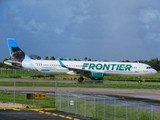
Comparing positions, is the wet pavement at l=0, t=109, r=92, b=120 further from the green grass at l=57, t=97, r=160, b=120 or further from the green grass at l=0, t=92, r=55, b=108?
the green grass at l=0, t=92, r=55, b=108

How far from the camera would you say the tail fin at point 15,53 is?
256 feet

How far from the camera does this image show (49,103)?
37250 millimetres

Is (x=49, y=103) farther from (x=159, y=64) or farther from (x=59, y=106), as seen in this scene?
(x=159, y=64)

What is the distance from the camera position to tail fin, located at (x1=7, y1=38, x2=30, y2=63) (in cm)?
7794

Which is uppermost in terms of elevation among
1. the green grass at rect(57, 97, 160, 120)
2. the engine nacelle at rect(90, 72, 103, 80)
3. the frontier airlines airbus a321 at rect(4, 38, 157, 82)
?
the frontier airlines airbus a321 at rect(4, 38, 157, 82)

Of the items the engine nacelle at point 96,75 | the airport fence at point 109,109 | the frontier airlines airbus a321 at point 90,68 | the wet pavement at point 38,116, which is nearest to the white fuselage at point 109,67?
the frontier airlines airbus a321 at point 90,68

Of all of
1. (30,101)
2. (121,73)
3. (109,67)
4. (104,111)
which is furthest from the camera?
(121,73)

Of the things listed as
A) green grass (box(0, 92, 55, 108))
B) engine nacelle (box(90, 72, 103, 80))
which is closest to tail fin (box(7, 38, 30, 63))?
engine nacelle (box(90, 72, 103, 80))

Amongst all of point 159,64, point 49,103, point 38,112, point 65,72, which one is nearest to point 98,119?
point 38,112

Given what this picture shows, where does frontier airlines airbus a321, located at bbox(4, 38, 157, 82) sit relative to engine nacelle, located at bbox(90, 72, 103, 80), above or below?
above

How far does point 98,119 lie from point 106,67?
147ft

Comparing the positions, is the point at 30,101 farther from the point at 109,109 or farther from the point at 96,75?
the point at 96,75

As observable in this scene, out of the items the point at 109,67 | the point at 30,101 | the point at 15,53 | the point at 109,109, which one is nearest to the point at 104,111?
the point at 109,109

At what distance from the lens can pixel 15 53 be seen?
259 feet
